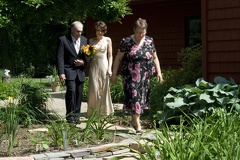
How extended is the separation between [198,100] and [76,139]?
2.09 m

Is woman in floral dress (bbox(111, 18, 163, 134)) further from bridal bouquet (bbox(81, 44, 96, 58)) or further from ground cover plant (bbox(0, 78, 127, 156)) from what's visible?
bridal bouquet (bbox(81, 44, 96, 58))

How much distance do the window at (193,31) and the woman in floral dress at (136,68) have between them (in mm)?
8055

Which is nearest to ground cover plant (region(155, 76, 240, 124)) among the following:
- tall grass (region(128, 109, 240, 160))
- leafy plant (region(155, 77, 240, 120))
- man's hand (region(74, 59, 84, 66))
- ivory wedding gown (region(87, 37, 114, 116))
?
leafy plant (region(155, 77, 240, 120))

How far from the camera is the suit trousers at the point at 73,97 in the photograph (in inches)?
319

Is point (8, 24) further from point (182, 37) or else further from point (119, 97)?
point (182, 37)

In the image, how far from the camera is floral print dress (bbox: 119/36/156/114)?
7227 mm

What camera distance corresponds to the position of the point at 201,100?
7.38 metres

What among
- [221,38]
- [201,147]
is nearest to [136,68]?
[221,38]

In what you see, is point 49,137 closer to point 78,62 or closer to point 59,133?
point 59,133

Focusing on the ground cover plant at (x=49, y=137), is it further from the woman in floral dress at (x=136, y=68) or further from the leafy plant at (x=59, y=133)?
the woman in floral dress at (x=136, y=68)

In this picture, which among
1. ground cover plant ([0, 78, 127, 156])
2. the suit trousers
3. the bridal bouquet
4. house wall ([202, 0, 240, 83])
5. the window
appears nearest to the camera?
ground cover plant ([0, 78, 127, 156])

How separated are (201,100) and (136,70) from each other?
108 centimetres

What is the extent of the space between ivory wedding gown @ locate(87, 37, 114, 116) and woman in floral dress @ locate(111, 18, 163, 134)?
48.1 inches

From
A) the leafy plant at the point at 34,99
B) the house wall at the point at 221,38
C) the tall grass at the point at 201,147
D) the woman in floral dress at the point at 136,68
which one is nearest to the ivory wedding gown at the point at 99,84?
the leafy plant at the point at 34,99
